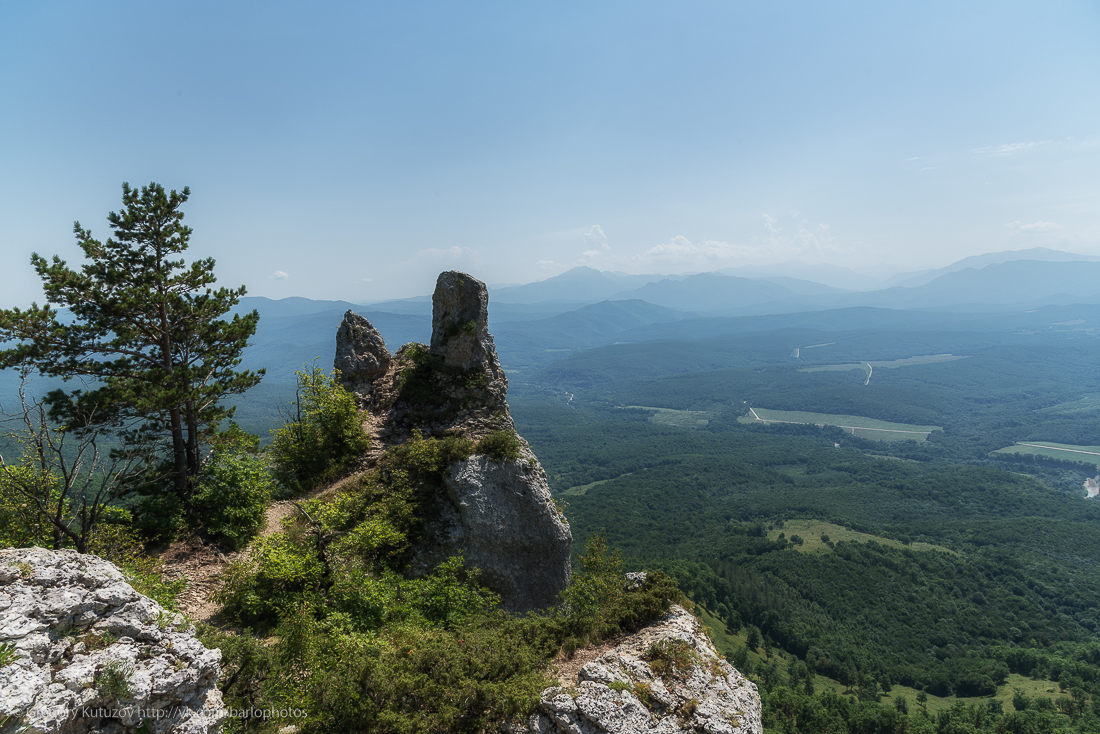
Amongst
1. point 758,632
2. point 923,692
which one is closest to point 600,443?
point 758,632

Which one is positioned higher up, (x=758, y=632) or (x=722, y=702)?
(x=722, y=702)

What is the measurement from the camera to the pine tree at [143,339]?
14.1 metres

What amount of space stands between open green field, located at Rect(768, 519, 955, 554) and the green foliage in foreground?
106 meters

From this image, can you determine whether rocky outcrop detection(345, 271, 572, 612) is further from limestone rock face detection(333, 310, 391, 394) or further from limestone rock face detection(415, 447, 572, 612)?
limestone rock face detection(333, 310, 391, 394)

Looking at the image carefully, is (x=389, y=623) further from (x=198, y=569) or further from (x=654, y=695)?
(x=198, y=569)

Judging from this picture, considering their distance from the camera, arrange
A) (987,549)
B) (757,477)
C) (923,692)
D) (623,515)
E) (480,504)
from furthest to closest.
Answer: (757,477) < (623,515) < (987,549) < (923,692) < (480,504)

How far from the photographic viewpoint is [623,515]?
119938 millimetres

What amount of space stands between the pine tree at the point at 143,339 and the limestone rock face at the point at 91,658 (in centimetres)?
934

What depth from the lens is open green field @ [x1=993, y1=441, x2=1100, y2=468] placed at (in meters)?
176

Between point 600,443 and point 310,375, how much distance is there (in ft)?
593

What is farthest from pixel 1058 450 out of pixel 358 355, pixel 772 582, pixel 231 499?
pixel 231 499

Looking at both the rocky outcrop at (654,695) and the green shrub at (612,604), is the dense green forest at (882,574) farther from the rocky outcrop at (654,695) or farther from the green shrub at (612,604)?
the rocky outcrop at (654,695)

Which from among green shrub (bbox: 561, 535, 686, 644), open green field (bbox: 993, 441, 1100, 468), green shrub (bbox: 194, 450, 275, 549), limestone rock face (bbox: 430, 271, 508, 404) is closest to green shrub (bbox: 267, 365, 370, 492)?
green shrub (bbox: 194, 450, 275, 549)

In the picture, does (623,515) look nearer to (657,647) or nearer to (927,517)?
(927,517)
